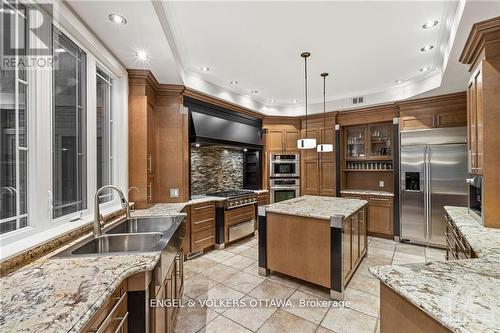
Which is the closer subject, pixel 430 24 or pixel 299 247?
pixel 430 24

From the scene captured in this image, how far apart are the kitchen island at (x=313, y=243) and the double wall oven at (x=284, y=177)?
2.34 meters

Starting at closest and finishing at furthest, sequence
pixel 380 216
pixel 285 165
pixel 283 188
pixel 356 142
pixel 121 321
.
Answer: pixel 121 321
pixel 380 216
pixel 356 142
pixel 283 188
pixel 285 165

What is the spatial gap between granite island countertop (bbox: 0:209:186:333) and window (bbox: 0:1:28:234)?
362 millimetres

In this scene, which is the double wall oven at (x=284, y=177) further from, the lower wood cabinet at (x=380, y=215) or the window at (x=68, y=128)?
the window at (x=68, y=128)

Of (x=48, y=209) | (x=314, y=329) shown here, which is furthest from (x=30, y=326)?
(x=314, y=329)

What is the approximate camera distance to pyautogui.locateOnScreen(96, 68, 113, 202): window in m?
2.61

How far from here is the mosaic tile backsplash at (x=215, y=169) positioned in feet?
14.5

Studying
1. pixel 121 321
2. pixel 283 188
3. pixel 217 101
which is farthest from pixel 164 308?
pixel 283 188

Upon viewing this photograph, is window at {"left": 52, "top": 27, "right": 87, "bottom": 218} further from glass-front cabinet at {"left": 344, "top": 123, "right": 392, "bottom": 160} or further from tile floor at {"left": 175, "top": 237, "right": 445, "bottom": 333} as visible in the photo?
glass-front cabinet at {"left": 344, "top": 123, "right": 392, "bottom": 160}

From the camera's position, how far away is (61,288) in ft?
3.50

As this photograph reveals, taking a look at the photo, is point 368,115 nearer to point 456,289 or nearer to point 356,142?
point 356,142

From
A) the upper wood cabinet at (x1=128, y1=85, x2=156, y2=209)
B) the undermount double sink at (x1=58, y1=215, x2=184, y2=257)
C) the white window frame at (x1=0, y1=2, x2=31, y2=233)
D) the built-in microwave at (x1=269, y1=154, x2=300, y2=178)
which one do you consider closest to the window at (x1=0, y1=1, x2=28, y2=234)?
the white window frame at (x1=0, y1=2, x2=31, y2=233)

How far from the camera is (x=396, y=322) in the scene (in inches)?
Answer: 44.5

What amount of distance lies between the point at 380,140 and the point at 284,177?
220cm
